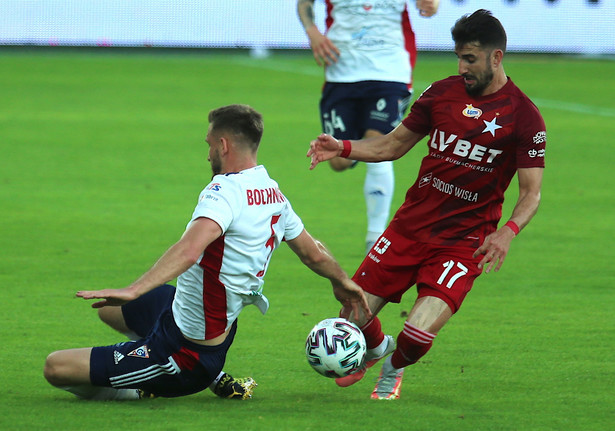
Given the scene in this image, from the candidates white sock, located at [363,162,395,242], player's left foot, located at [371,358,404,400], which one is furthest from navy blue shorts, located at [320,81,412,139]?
player's left foot, located at [371,358,404,400]

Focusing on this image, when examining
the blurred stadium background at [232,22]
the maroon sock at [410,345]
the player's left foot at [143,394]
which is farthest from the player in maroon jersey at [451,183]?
the blurred stadium background at [232,22]

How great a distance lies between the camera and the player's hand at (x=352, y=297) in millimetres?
5340

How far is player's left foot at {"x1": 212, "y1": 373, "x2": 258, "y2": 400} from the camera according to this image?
17.0 feet

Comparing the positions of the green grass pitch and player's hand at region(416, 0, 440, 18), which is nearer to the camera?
the green grass pitch

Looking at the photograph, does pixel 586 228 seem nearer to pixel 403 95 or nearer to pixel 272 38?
pixel 403 95

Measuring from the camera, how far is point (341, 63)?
29.7 ft

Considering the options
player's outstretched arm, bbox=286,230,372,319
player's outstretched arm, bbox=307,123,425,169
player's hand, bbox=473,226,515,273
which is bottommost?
player's outstretched arm, bbox=286,230,372,319

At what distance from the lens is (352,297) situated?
5.40 m

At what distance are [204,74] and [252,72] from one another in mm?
1097

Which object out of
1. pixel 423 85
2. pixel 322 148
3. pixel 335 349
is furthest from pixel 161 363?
pixel 423 85

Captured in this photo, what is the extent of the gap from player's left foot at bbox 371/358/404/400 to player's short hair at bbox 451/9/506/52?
5.28ft

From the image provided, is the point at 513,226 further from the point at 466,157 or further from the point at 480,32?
the point at 480,32

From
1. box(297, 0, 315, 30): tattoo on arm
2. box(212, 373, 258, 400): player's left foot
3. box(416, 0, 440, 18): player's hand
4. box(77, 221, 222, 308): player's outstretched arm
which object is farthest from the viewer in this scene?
box(297, 0, 315, 30): tattoo on arm

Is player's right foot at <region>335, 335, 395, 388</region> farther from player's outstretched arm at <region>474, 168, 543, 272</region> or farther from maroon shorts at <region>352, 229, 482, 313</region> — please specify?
player's outstretched arm at <region>474, 168, 543, 272</region>
